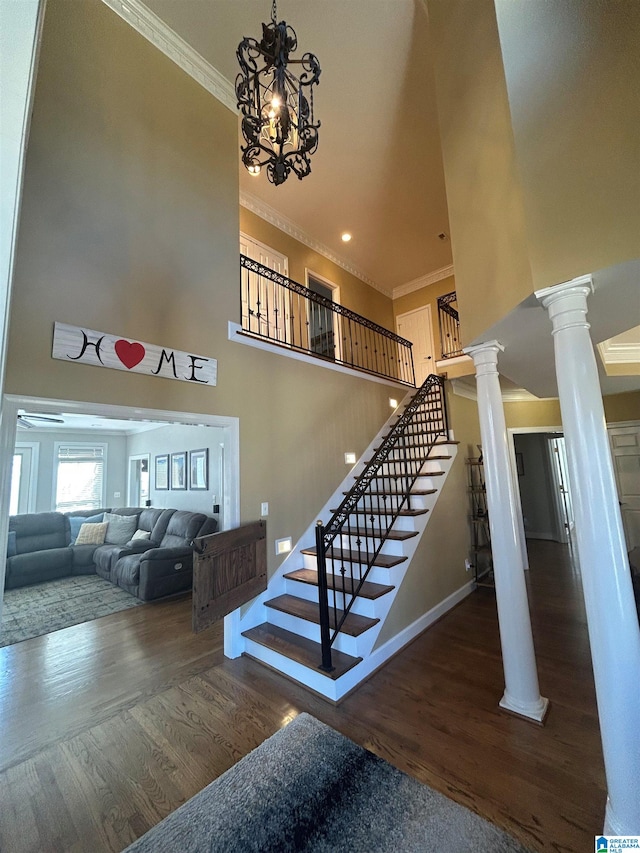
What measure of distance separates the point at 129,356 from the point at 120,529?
4.81 m

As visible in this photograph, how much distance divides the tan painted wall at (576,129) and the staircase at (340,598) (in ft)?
7.13

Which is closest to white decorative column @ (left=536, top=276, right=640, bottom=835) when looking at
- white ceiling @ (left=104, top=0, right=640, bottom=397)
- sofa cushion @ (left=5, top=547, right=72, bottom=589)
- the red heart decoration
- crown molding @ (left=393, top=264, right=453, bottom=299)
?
white ceiling @ (left=104, top=0, right=640, bottom=397)

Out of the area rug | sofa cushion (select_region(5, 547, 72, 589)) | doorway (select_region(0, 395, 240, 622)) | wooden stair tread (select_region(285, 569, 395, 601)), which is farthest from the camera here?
sofa cushion (select_region(5, 547, 72, 589))

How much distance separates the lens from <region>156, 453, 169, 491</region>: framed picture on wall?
7009 mm

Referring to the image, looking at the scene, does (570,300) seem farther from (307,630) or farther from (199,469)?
(199,469)

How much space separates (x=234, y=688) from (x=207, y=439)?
4110 mm

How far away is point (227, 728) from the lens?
2.27 metres

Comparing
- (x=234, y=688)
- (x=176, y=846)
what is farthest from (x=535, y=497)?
(x=176, y=846)

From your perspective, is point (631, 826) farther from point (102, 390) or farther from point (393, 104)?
point (393, 104)

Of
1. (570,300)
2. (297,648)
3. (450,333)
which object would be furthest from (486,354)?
(450,333)

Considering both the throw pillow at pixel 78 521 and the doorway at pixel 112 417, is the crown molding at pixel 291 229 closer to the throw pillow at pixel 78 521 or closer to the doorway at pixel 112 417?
the doorway at pixel 112 417

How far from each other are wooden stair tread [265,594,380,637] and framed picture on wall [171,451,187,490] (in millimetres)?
3915

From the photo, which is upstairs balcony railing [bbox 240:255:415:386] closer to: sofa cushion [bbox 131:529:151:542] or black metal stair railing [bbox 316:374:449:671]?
black metal stair railing [bbox 316:374:449:671]

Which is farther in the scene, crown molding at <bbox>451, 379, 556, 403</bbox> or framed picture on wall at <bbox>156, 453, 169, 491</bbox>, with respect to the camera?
framed picture on wall at <bbox>156, 453, 169, 491</bbox>
